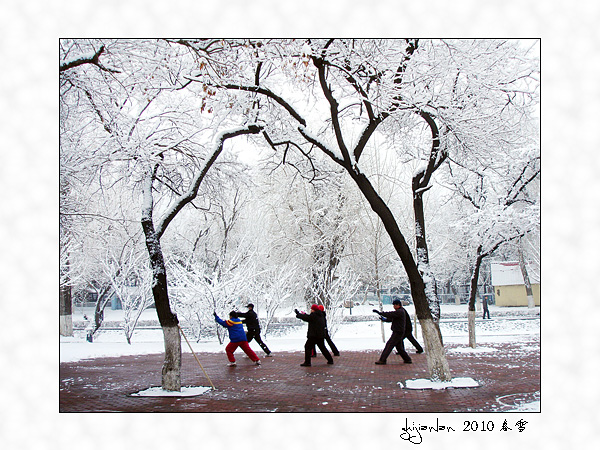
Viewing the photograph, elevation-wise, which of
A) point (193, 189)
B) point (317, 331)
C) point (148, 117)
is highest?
point (148, 117)

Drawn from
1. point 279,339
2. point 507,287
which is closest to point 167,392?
point 279,339

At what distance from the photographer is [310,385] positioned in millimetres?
8203

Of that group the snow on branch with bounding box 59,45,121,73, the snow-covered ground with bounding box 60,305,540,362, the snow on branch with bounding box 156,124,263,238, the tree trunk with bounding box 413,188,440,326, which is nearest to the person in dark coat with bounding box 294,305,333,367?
the tree trunk with bounding box 413,188,440,326

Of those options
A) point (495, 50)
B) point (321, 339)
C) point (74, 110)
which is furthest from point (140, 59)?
point (321, 339)

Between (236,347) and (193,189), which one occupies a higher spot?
(193,189)

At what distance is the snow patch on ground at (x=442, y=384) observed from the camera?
24.5ft

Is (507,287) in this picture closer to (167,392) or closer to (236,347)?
(236,347)

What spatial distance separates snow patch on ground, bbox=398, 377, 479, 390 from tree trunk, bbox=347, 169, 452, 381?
4.2 inches

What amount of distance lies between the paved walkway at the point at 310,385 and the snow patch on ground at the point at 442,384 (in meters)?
0.16

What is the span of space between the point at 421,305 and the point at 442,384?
1.27m

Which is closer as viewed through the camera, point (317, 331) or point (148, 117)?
point (148, 117)

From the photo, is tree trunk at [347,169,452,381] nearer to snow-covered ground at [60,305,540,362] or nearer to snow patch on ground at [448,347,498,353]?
snow patch on ground at [448,347,498,353]

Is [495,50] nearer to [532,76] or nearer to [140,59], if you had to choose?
[532,76]

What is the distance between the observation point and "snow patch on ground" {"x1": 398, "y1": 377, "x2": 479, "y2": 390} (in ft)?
24.5
